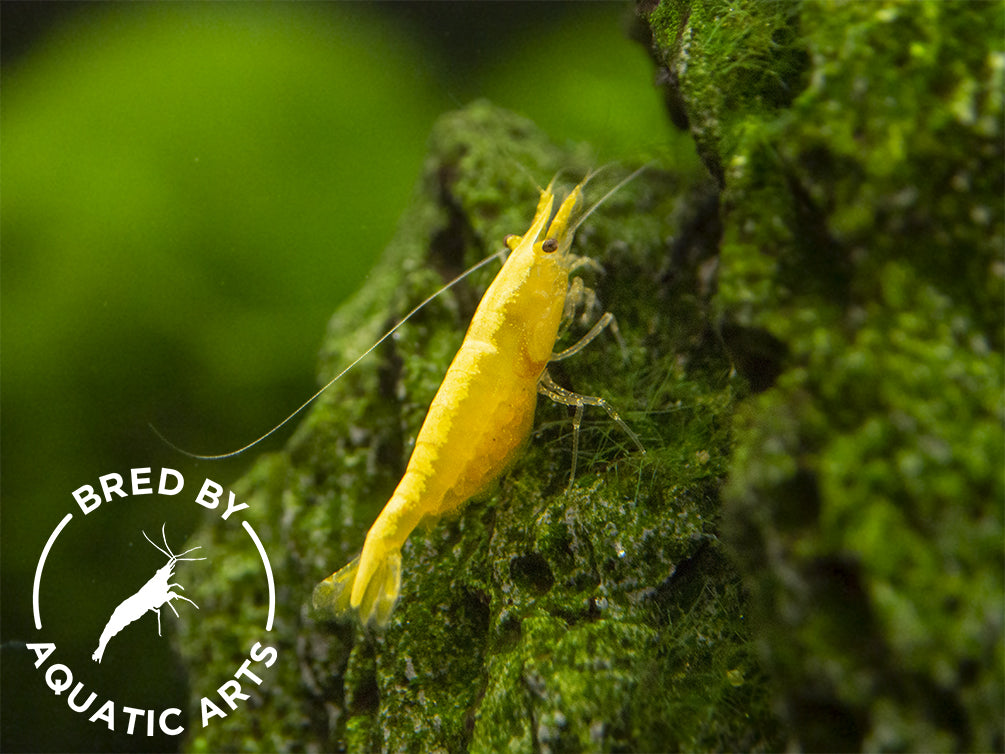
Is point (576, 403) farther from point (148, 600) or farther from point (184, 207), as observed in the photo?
point (184, 207)

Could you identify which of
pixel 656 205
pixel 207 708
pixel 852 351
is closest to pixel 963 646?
pixel 852 351

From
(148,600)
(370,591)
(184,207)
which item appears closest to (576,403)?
(370,591)

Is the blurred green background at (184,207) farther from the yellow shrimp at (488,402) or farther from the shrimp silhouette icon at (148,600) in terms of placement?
the yellow shrimp at (488,402)

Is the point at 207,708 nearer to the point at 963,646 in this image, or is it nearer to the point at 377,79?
the point at 963,646

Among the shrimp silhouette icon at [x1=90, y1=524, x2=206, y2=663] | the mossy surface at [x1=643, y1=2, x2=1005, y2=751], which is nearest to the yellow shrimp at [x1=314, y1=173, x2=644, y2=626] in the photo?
the mossy surface at [x1=643, y1=2, x2=1005, y2=751]

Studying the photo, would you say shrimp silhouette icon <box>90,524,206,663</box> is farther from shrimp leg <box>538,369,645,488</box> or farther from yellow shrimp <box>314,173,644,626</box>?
shrimp leg <box>538,369,645,488</box>
